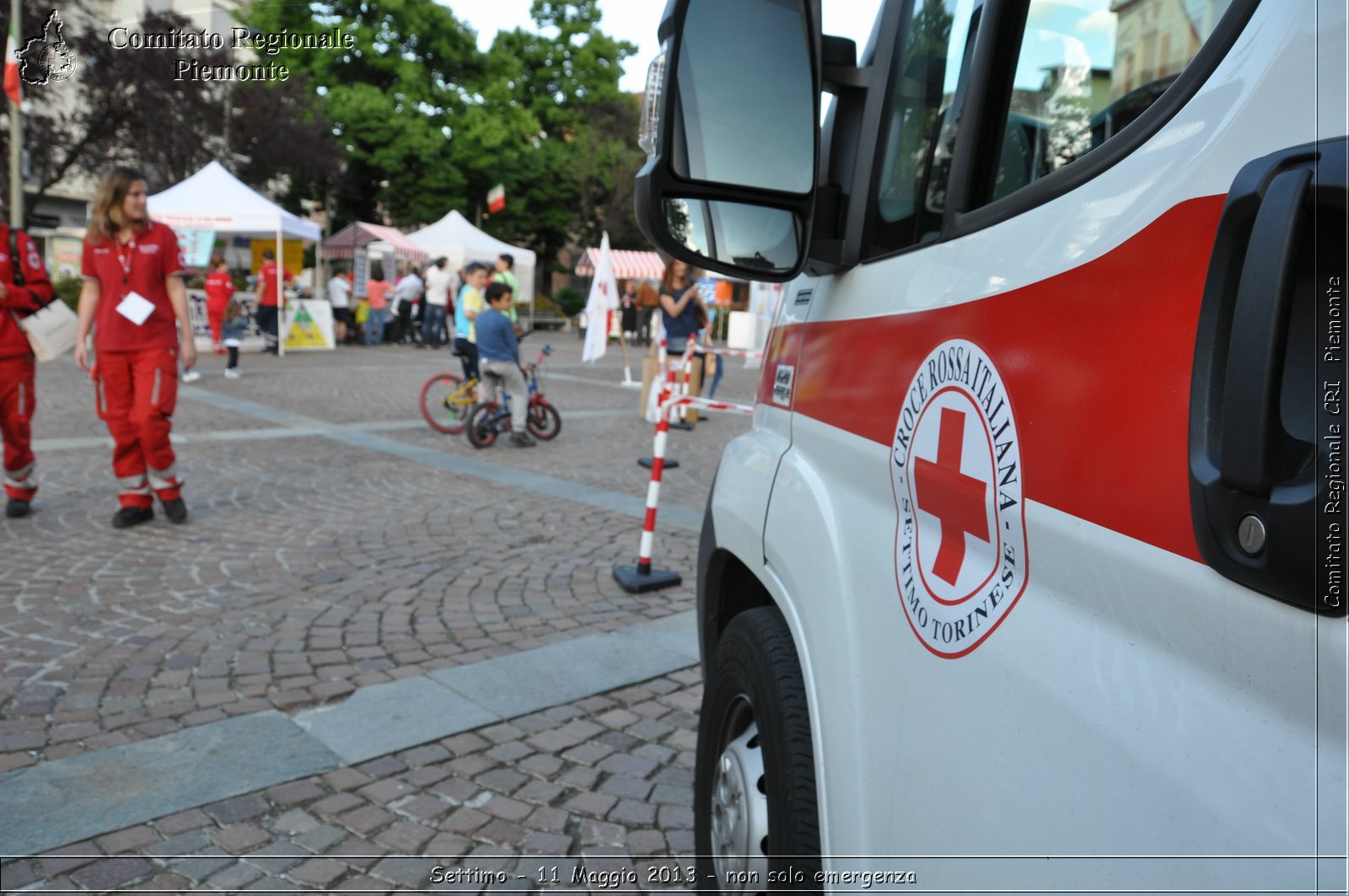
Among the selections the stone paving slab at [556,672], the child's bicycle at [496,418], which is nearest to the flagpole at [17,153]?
the child's bicycle at [496,418]

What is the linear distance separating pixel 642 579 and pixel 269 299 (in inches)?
595

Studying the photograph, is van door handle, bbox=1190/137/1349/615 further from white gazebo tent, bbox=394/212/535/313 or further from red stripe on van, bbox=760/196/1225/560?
white gazebo tent, bbox=394/212/535/313

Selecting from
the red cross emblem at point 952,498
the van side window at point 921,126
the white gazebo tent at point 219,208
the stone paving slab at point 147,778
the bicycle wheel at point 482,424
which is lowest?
the stone paving slab at point 147,778

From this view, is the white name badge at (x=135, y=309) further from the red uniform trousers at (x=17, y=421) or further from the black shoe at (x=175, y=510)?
the black shoe at (x=175, y=510)

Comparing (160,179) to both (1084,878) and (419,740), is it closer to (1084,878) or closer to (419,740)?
(419,740)

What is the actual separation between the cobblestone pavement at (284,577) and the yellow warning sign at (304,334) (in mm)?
10957

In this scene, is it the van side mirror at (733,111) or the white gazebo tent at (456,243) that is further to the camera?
the white gazebo tent at (456,243)

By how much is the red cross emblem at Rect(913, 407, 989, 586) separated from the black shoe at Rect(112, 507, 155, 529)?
5.83 metres

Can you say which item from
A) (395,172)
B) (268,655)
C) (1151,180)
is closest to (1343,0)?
(1151,180)

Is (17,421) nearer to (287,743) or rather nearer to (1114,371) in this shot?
(287,743)

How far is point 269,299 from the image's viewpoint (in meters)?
18.0

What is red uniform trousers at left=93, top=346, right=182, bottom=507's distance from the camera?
5746 mm

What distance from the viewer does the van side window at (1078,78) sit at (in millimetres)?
1292

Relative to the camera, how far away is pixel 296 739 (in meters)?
3.28
